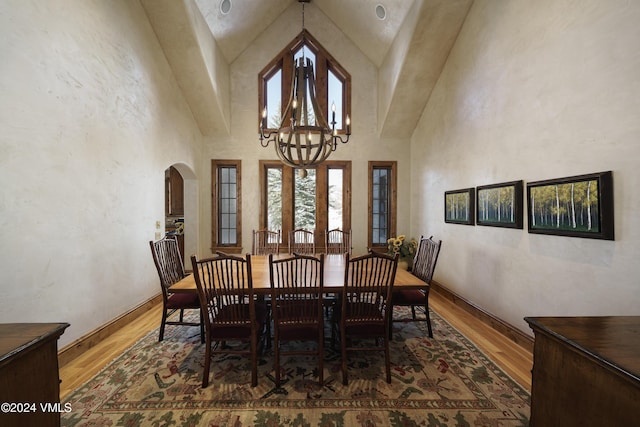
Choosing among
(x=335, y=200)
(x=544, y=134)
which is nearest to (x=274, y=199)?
(x=335, y=200)

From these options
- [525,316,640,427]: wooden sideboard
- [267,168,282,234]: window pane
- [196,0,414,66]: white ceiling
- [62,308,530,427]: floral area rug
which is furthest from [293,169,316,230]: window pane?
[525,316,640,427]: wooden sideboard

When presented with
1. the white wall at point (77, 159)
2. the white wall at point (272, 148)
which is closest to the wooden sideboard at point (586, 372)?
the white wall at point (77, 159)

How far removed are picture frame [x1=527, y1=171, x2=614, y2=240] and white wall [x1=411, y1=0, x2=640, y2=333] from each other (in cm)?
6

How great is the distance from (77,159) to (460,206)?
444cm

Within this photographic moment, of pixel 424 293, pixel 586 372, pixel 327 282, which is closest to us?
pixel 586 372

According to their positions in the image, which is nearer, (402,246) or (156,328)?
(156,328)

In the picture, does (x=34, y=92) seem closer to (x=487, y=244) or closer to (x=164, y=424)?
(x=164, y=424)

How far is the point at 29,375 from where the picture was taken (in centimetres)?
109

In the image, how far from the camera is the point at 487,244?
10.8 ft

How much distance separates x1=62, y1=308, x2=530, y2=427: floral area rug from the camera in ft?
5.92

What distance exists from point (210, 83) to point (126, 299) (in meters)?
3.43

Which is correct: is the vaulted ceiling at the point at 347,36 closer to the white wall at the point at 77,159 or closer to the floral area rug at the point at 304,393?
the white wall at the point at 77,159

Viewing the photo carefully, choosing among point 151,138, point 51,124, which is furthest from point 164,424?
point 151,138

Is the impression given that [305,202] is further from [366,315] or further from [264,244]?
[366,315]
